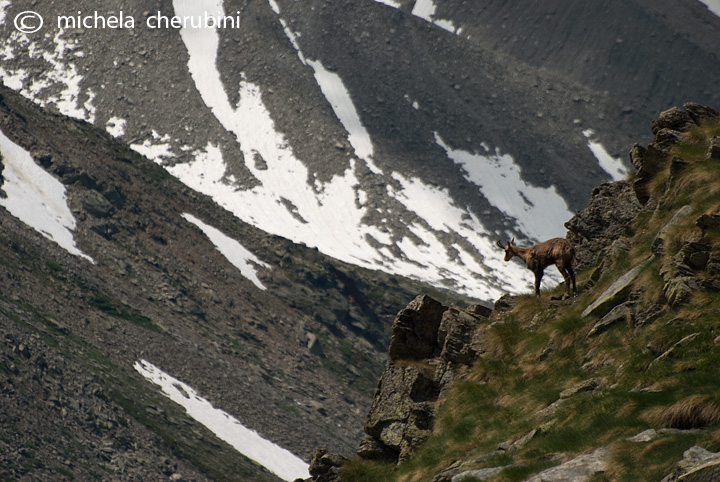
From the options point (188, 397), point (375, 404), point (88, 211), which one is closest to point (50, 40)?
point (88, 211)

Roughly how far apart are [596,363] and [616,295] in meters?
1.96

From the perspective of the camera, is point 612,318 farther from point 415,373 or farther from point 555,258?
point 415,373

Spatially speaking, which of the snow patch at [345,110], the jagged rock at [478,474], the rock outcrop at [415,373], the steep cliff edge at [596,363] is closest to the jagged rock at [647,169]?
the steep cliff edge at [596,363]

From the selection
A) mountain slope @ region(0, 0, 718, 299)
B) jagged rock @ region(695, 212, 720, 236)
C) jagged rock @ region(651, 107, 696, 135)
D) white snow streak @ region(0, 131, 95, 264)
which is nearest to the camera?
jagged rock @ region(695, 212, 720, 236)

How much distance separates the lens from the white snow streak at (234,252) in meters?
113

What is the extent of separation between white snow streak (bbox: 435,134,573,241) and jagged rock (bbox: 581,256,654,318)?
146914 millimetres

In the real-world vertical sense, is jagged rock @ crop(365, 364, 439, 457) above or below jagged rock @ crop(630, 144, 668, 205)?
below

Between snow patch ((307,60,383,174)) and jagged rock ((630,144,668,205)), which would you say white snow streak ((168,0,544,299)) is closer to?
snow patch ((307,60,383,174))

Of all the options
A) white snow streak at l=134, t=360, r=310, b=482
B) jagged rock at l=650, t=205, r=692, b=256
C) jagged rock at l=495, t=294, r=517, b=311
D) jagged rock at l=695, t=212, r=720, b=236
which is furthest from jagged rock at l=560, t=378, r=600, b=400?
white snow streak at l=134, t=360, r=310, b=482

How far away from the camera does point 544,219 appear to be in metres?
170

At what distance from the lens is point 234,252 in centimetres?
11625

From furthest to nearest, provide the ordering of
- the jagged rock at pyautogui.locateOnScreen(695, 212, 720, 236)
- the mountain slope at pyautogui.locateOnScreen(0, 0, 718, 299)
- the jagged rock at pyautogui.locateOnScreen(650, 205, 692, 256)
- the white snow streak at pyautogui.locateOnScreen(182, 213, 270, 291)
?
1. the mountain slope at pyautogui.locateOnScreen(0, 0, 718, 299)
2. the white snow streak at pyautogui.locateOnScreen(182, 213, 270, 291)
3. the jagged rock at pyautogui.locateOnScreen(650, 205, 692, 256)
4. the jagged rock at pyautogui.locateOnScreen(695, 212, 720, 236)

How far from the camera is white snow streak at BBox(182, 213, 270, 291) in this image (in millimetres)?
113062

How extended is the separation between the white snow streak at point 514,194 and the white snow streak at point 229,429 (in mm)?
100283
